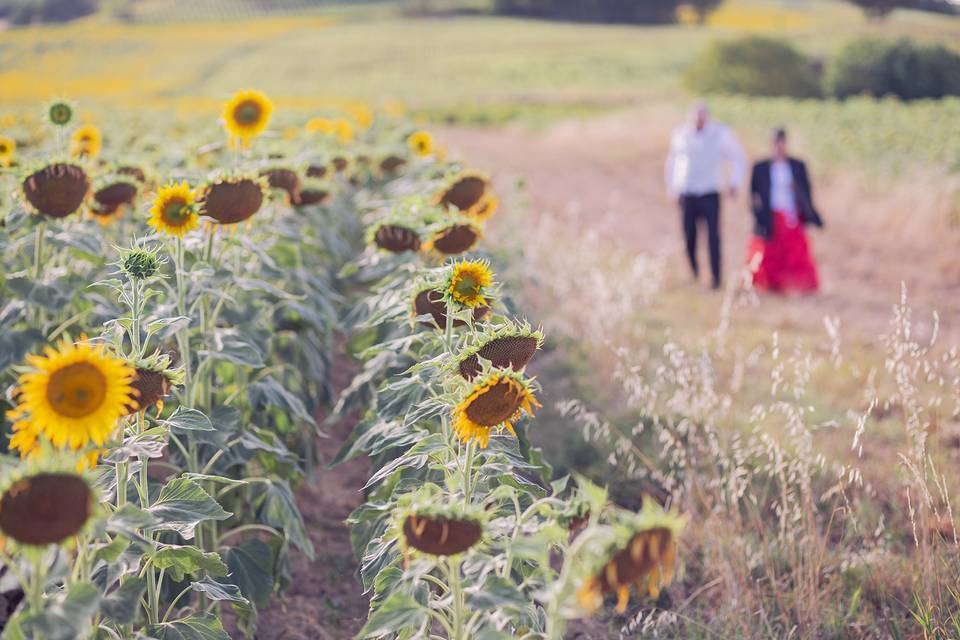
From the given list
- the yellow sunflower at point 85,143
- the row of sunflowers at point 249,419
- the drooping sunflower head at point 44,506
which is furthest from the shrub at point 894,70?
the drooping sunflower head at point 44,506

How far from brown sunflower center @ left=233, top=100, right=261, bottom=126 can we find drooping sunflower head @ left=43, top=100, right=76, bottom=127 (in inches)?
28.5

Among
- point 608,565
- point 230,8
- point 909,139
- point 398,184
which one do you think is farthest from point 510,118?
point 230,8

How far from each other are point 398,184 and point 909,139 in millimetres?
12121

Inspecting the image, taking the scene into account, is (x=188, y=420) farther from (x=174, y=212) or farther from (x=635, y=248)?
(x=635, y=248)

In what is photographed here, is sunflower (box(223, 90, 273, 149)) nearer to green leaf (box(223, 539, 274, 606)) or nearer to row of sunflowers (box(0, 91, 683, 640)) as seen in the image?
row of sunflowers (box(0, 91, 683, 640))

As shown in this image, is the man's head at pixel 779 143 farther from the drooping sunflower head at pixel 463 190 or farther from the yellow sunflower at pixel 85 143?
the yellow sunflower at pixel 85 143

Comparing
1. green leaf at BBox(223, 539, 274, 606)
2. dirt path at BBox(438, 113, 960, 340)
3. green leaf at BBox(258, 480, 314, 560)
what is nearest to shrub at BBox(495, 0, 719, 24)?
dirt path at BBox(438, 113, 960, 340)

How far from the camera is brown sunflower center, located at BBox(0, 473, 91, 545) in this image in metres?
1.62

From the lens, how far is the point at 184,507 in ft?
7.47

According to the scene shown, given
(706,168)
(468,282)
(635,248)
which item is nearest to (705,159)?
(706,168)

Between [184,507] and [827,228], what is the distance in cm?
1145

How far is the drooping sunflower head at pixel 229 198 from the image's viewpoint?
3.09 m

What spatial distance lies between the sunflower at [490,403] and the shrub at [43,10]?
55.2 meters

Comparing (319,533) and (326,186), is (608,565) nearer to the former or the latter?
Result: (319,533)
